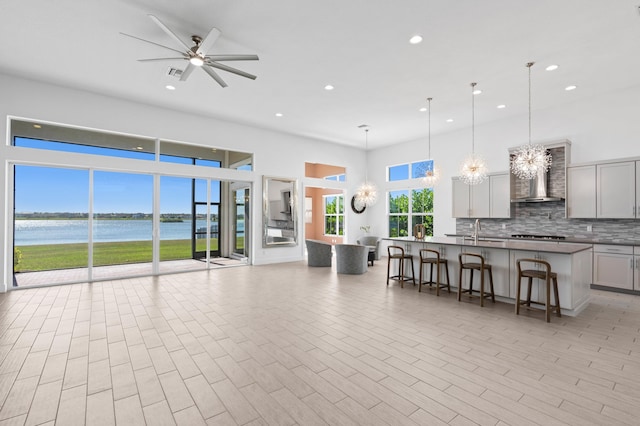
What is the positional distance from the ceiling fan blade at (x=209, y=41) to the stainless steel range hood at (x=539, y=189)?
21.7 ft

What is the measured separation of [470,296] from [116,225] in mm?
7068

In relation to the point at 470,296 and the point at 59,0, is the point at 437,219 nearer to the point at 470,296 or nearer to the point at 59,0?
the point at 470,296

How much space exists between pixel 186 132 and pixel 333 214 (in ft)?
23.1

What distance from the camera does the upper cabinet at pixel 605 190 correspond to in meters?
5.46

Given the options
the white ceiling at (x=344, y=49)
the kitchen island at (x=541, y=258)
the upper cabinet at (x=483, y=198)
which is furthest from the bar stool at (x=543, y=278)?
the upper cabinet at (x=483, y=198)

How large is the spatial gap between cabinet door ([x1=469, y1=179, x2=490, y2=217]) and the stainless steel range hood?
2.82ft

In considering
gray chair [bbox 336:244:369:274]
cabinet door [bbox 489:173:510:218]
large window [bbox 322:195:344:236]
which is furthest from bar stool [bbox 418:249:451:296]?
large window [bbox 322:195:344:236]

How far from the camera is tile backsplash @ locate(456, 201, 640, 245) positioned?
5759 millimetres

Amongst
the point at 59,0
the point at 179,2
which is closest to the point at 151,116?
the point at 59,0

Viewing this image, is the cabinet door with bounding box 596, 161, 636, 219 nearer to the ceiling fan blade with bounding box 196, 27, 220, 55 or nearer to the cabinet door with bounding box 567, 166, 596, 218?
the cabinet door with bounding box 567, 166, 596, 218

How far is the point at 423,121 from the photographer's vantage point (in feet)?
25.4

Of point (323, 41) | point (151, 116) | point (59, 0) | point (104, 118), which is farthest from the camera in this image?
point (151, 116)

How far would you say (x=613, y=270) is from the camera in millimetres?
5488

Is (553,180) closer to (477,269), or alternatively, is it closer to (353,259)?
(477,269)
